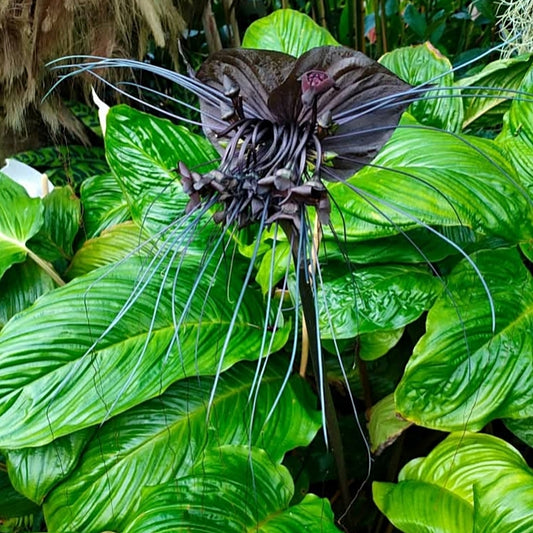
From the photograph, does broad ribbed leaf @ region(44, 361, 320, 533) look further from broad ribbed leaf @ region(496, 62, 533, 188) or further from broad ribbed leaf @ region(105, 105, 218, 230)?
broad ribbed leaf @ region(496, 62, 533, 188)

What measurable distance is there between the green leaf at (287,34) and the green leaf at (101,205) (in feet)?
1.34

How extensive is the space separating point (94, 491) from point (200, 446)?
15 centimetres

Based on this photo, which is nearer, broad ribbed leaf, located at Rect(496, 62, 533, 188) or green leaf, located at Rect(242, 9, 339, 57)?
broad ribbed leaf, located at Rect(496, 62, 533, 188)

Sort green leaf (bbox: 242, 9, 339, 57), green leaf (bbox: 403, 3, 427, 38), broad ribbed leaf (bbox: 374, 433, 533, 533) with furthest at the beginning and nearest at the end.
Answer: green leaf (bbox: 403, 3, 427, 38) → green leaf (bbox: 242, 9, 339, 57) → broad ribbed leaf (bbox: 374, 433, 533, 533)

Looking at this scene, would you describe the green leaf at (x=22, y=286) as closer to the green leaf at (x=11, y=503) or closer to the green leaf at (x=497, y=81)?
the green leaf at (x=11, y=503)

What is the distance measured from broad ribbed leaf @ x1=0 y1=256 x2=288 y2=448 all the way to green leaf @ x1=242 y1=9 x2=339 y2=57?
55 centimetres

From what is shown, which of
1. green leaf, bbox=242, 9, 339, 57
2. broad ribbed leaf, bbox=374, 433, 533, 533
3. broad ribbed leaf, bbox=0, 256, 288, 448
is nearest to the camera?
broad ribbed leaf, bbox=374, 433, 533, 533

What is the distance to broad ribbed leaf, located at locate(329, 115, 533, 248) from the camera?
686mm

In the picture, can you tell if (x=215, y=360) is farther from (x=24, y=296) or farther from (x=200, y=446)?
(x=24, y=296)

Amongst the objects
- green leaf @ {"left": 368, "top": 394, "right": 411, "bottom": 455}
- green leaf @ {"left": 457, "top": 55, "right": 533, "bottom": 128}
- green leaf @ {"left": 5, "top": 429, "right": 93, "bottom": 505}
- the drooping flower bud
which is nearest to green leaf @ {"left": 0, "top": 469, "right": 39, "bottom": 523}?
green leaf @ {"left": 5, "top": 429, "right": 93, "bottom": 505}

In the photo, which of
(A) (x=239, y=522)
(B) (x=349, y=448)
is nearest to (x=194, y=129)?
(B) (x=349, y=448)

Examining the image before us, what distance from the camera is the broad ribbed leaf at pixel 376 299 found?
A: 2.43ft

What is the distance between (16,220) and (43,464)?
Result: 18.7 inches

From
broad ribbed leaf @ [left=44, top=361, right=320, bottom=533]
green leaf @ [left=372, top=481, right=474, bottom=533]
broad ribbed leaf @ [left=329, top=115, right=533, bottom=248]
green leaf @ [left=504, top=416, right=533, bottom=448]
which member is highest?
broad ribbed leaf @ [left=329, top=115, right=533, bottom=248]
